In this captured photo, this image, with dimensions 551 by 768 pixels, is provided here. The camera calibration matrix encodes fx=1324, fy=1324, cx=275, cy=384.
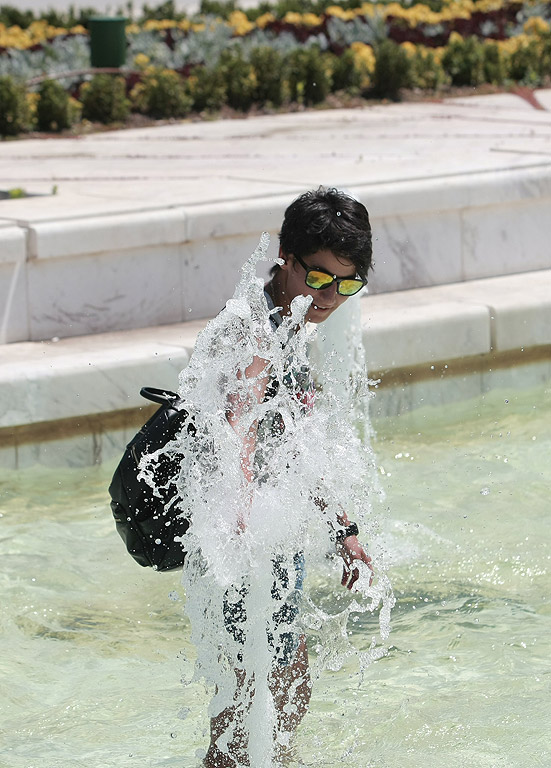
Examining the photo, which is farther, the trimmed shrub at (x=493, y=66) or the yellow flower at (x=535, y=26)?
the yellow flower at (x=535, y=26)

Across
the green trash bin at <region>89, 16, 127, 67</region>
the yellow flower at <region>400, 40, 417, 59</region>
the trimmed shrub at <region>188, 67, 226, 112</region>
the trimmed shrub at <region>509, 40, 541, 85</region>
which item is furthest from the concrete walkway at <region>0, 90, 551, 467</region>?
the yellow flower at <region>400, 40, 417, 59</region>

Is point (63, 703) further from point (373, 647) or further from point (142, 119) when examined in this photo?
point (142, 119)

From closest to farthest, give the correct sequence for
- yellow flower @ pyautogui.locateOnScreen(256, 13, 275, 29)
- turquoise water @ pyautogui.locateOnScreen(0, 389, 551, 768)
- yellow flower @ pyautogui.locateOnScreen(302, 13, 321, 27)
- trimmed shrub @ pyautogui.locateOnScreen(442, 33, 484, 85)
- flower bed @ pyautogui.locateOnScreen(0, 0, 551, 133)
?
turquoise water @ pyautogui.locateOnScreen(0, 389, 551, 768), flower bed @ pyautogui.locateOnScreen(0, 0, 551, 133), trimmed shrub @ pyautogui.locateOnScreen(442, 33, 484, 85), yellow flower @ pyautogui.locateOnScreen(302, 13, 321, 27), yellow flower @ pyautogui.locateOnScreen(256, 13, 275, 29)

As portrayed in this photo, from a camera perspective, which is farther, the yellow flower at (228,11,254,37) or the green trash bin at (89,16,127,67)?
the yellow flower at (228,11,254,37)

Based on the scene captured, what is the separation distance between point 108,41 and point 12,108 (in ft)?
5.30

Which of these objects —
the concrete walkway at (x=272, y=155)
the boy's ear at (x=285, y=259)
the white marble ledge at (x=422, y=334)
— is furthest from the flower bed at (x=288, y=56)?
the boy's ear at (x=285, y=259)

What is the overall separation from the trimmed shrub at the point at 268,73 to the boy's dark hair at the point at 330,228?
8.28 m

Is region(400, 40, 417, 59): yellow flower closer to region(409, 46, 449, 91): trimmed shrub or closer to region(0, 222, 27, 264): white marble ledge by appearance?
region(409, 46, 449, 91): trimmed shrub

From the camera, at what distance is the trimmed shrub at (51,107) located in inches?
391

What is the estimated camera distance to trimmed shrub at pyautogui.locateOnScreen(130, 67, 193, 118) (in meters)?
10.5

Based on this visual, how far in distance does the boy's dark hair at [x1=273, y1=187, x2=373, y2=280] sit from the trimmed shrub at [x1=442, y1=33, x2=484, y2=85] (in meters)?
9.45

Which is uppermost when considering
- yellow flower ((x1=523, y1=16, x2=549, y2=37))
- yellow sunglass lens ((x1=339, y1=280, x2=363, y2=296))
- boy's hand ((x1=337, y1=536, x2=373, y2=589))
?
yellow flower ((x1=523, y1=16, x2=549, y2=37))

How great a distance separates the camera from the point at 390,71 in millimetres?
11453

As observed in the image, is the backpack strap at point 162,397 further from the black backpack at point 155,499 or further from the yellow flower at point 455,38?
the yellow flower at point 455,38
